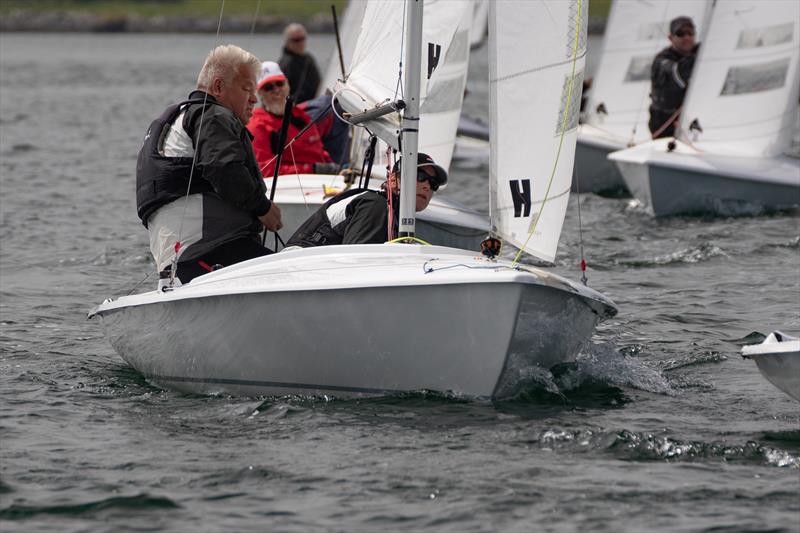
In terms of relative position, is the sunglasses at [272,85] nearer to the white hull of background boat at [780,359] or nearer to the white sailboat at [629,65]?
the white hull of background boat at [780,359]

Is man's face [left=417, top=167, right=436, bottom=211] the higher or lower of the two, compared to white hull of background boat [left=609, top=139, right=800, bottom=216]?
higher

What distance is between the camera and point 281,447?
19.4 ft

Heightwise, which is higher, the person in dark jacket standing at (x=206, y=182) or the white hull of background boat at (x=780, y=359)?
the person in dark jacket standing at (x=206, y=182)

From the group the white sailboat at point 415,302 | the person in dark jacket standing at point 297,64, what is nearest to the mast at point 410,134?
the white sailboat at point 415,302

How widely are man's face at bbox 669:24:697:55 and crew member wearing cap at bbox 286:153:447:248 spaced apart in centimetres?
935

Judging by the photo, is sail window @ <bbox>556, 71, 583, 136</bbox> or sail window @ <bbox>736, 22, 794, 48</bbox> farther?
sail window @ <bbox>736, 22, 794, 48</bbox>

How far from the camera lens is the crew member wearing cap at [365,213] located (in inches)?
273

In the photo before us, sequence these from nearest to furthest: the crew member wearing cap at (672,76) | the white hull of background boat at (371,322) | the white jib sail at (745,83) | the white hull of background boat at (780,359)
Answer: the white hull of background boat at (780,359), the white hull of background boat at (371,322), the white jib sail at (745,83), the crew member wearing cap at (672,76)

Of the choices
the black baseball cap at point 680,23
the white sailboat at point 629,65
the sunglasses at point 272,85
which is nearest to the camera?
the sunglasses at point 272,85

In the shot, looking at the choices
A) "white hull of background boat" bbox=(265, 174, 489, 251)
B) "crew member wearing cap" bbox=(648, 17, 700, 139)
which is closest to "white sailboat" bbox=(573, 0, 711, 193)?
"crew member wearing cap" bbox=(648, 17, 700, 139)

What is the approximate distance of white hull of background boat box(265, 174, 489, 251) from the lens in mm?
10242

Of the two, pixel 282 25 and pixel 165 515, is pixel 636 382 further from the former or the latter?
pixel 282 25

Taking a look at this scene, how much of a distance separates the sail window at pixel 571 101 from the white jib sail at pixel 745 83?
314 inches

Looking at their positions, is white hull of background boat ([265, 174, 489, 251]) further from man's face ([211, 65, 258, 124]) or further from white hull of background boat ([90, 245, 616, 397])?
white hull of background boat ([90, 245, 616, 397])
